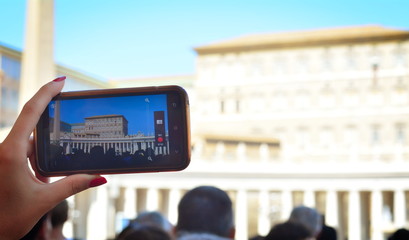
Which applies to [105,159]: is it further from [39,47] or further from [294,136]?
[294,136]

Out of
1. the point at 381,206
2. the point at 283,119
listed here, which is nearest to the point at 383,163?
the point at 381,206

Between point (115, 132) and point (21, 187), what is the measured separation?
311mm

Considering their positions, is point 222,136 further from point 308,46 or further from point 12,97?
point 12,97

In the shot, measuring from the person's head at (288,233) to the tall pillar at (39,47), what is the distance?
1889 centimetres

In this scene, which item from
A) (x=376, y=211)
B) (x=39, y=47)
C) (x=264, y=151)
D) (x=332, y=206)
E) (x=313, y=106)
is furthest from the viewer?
(x=313, y=106)

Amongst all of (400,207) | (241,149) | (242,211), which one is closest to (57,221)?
(400,207)

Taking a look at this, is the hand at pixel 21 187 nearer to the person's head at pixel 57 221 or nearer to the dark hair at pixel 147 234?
the dark hair at pixel 147 234

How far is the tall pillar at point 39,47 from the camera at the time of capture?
875 inches

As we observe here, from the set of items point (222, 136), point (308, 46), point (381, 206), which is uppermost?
point (308, 46)

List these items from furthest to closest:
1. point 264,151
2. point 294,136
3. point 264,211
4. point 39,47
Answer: point 294,136 → point 264,151 → point 264,211 → point 39,47

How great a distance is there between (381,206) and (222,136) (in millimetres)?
15759

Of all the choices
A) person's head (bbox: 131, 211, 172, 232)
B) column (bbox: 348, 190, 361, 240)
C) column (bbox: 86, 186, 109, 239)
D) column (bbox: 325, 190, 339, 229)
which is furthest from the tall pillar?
column (bbox: 348, 190, 361, 240)

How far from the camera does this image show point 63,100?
1863 mm

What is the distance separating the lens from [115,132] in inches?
71.8
